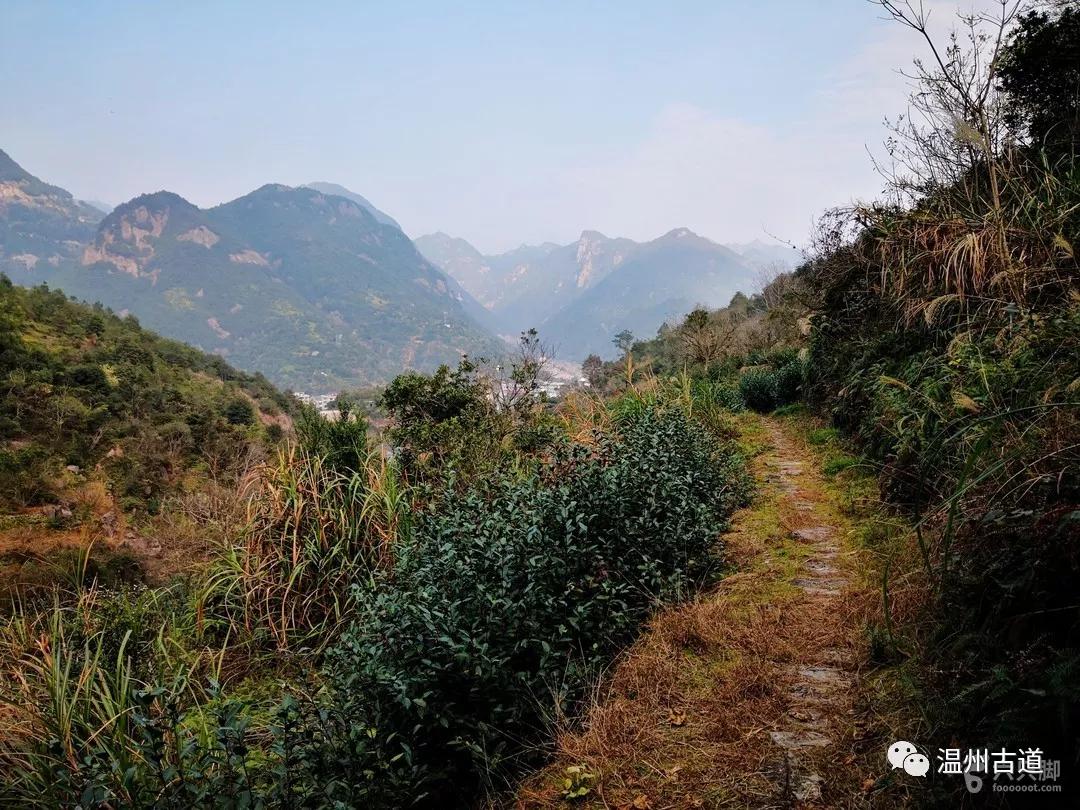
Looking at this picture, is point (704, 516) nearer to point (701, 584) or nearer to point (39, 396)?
point (701, 584)

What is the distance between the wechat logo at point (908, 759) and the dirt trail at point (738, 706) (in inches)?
5.5

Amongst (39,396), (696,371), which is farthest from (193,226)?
(696,371)

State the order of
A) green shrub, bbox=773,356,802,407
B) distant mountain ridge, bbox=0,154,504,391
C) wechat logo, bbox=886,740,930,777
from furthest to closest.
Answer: distant mountain ridge, bbox=0,154,504,391 → green shrub, bbox=773,356,802,407 → wechat logo, bbox=886,740,930,777

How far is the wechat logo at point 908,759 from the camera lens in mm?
1721

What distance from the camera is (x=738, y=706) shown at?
2443 mm

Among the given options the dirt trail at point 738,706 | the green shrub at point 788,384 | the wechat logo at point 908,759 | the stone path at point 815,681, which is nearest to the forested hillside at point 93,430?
the green shrub at point 788,384

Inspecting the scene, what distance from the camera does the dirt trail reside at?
202 cm

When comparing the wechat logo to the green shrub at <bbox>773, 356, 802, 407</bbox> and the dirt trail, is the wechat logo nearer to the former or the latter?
the dirt trail

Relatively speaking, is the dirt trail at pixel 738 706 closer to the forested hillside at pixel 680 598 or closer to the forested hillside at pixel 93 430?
the forested hillside at pixel 680 598

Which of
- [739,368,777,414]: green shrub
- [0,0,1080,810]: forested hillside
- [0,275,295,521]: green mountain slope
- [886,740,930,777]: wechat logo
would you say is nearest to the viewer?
[886,740,930,777]: wechat logo

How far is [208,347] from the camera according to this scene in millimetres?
143750

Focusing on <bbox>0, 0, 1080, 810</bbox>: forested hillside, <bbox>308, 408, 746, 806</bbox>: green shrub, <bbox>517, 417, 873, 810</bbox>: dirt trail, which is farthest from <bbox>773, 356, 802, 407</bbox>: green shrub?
<bbox>308, 408, 746, 806</bbox>: green shrub

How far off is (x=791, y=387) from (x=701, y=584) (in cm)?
863

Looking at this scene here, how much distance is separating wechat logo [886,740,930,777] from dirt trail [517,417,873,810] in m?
0.14
